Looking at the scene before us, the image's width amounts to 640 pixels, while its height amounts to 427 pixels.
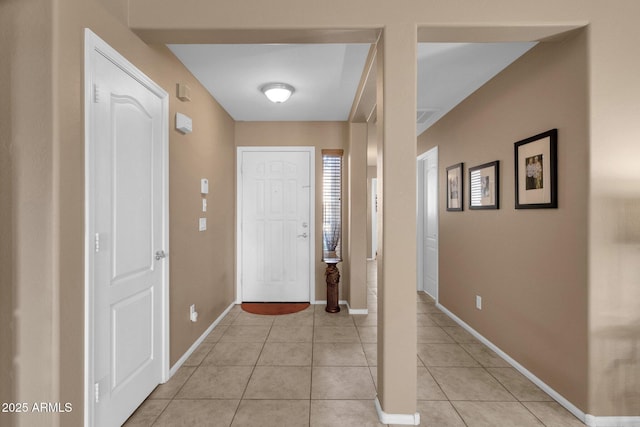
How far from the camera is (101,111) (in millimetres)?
1676

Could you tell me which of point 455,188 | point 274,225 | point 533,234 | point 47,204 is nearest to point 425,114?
point 455,188

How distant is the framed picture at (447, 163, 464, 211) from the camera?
3.60 metres

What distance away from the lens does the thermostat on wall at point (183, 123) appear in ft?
8.30

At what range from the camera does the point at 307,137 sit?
4410 mm

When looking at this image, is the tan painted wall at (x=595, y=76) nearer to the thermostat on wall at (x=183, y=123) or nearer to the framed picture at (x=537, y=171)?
the framed picture at (x=537, y=171)

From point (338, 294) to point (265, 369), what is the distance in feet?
5.87

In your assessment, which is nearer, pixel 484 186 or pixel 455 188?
pixel 484 186

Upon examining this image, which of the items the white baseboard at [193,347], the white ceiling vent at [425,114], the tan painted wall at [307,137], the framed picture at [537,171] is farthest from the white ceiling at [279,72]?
the white baseboard at [193,347]

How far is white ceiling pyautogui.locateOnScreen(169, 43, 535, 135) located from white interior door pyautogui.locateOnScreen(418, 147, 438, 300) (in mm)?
1010

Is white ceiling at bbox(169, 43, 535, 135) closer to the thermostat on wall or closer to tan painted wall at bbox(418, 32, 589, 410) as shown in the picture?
tan painted wall at bbox(418, 32, 589, 410)

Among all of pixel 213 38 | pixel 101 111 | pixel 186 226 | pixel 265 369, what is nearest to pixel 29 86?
pixel 101 111

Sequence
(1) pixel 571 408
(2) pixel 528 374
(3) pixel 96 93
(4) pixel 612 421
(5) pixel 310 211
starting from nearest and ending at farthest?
(3) pixel 96 93 → (4) pixel 612 421 → (1) pixel 571 408 → (2) pixel 528 374 → (5) pixel 310 211

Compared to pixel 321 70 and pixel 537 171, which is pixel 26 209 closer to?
pixel 321 70

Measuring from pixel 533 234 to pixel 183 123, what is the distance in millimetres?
2904
